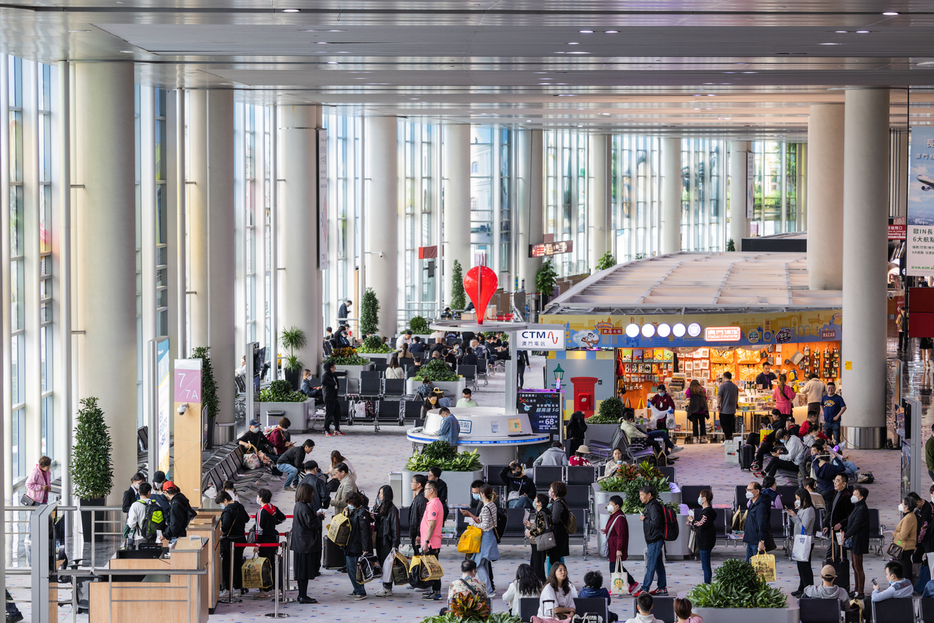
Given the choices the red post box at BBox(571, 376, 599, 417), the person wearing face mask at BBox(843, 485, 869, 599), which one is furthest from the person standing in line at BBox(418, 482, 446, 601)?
the red post box at BBox(571, 376, 599, 417)

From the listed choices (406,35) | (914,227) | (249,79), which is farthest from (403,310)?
(406,35)

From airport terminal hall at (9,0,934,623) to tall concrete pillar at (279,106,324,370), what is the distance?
0.07 metres

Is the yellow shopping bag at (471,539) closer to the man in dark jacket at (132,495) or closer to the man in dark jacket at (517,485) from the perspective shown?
the man in dark jacket at (517,485)

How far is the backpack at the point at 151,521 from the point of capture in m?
12.2

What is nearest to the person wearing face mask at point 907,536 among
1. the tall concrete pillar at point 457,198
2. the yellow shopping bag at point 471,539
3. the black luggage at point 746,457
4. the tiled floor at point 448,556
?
the tiled floor at point 448,556

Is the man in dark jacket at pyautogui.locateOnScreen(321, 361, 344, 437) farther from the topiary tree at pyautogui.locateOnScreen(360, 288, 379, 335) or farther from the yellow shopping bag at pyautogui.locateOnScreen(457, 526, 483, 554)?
the yellow shopping bag at pyautogui.locateOnScreen(457, 526, 483, 554)

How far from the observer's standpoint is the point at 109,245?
48.4 feet

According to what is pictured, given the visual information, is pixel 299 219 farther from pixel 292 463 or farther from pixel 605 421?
pixel 292 463

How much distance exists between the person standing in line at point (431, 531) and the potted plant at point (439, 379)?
12.0 metres

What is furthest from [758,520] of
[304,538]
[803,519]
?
[304,538]

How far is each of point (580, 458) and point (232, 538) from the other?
6.43 metres

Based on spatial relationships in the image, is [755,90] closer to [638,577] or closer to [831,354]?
[831,354]

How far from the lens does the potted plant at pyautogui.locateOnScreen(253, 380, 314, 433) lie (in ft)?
72.4

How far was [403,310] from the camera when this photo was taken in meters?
38.1
